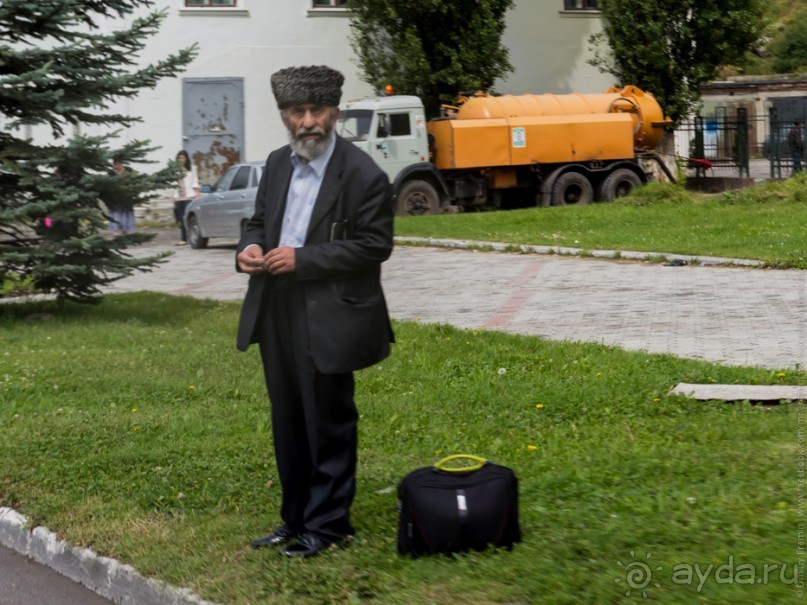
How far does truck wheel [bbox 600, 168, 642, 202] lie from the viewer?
28.3m

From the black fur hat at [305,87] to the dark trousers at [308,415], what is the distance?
745 millimetres

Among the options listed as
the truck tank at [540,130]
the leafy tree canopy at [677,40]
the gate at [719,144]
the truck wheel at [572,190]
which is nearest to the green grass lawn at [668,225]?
the truck wheel at [572,190]

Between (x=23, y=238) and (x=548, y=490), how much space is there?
29.4 ft

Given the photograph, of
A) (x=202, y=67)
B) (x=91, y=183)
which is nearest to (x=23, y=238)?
(x=91, y=183)

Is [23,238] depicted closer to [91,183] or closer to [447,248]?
[91,183]

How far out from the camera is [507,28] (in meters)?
34.0

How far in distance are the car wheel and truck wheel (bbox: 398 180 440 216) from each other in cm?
431

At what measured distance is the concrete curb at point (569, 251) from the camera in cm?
1592

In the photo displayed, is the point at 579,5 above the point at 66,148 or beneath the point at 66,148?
above

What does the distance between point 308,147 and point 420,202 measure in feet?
70.5

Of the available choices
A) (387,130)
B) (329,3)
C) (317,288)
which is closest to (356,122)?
(387,130)

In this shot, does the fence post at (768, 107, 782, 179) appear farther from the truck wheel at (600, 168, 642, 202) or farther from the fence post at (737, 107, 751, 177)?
the truck wheel at (600, 168, 642, 202)

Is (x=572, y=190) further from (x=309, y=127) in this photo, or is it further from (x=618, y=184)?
(x=309, y=127)

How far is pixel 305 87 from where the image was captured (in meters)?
5.05
